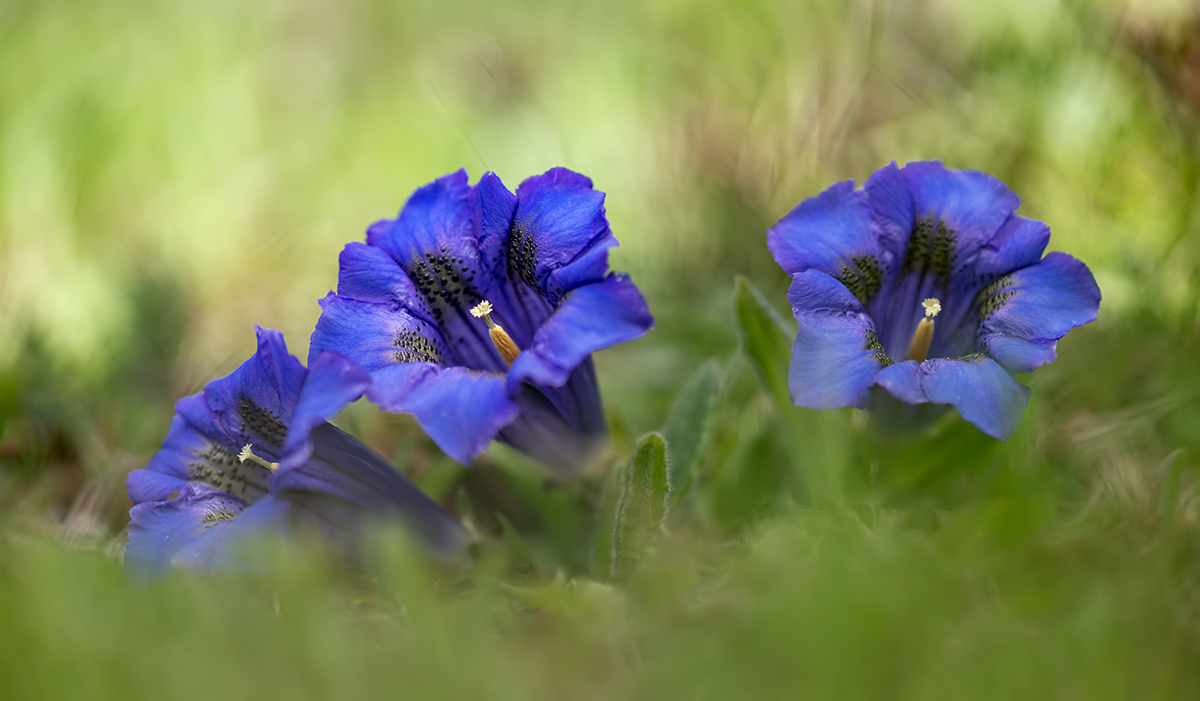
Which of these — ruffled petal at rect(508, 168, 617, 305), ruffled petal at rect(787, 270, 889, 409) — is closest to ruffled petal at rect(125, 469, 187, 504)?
ruffled petal at rect(508, 168, 617, 305)

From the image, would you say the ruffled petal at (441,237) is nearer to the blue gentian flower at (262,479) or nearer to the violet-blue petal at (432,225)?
the violet-blue petal at (432,225)

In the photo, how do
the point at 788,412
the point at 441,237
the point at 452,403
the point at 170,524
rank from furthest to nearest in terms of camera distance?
the point at 788,412, the point at 441,237, the point at 170,524, the point at 452,403

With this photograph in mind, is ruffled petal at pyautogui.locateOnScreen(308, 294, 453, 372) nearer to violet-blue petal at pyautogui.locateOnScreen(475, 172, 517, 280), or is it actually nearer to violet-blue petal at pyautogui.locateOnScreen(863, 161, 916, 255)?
violet-blue petal at pyautogui.locateOnScreen(475, 172, 517, 280)

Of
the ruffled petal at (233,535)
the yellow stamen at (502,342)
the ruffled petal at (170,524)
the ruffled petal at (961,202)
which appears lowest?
the ruffled petal at (961,202)

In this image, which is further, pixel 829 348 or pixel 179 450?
pixel 179 450

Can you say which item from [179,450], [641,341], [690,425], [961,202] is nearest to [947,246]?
[961,202]

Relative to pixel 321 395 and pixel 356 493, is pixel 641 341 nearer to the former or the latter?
pixel 356 493

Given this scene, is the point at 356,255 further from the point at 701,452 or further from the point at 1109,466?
the point at 1109,466

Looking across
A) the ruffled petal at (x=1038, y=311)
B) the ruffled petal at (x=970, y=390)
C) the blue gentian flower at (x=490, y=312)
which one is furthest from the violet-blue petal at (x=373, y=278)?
the ruffled petal at (x=1038, y=311)
